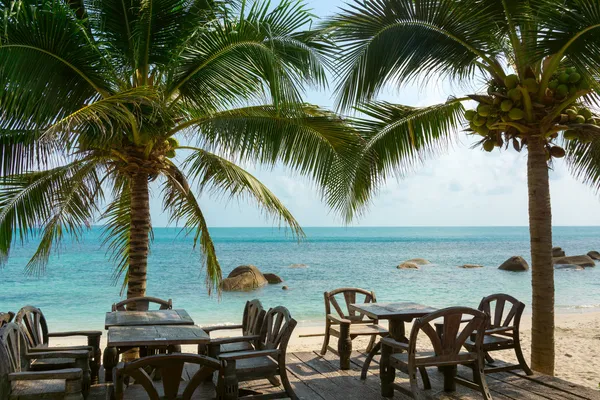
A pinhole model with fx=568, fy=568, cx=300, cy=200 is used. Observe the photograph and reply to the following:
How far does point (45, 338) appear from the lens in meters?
5.80

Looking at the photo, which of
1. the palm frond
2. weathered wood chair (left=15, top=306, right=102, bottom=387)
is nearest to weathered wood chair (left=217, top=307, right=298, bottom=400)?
weathered wood chair (left=15, top=306, right=102, bottom=387)

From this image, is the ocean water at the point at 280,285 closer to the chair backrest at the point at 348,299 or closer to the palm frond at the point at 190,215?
the palm frond at the point at 190,215

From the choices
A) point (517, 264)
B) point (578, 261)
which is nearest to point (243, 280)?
point (517, 264)

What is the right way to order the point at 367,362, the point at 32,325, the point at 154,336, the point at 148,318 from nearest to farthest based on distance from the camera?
the point at 154,336 → the point at 32,325 → the point at 148,318 → the point at 367,362

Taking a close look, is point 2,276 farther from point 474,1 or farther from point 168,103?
point 474,1

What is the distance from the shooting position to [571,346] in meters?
11.5

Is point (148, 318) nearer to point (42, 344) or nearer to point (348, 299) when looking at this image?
point (42, 344)

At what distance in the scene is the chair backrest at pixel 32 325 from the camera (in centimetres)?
514

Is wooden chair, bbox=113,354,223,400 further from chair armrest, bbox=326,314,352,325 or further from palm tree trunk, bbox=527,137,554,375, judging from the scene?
palm tree trunk, bbox=527,137,554,375

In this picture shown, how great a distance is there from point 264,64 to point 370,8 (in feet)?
4.21

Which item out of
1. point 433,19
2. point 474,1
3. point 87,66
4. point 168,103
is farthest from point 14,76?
point 474,1

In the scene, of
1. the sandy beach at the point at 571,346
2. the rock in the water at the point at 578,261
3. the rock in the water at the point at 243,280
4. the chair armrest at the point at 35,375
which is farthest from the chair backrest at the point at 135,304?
the rock in the water at the point at 578,261

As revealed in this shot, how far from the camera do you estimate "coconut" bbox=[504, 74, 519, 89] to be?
6.18m

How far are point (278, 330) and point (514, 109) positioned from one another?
11.5ft
